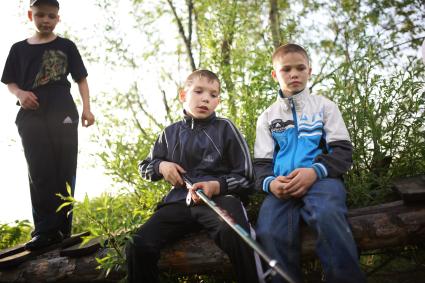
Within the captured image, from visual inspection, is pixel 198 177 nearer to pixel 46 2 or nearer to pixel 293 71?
pixel 293 71

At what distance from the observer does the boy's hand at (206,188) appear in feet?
8.80

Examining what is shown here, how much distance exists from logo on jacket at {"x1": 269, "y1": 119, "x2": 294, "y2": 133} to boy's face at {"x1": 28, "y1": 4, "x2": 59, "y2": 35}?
2472 mm

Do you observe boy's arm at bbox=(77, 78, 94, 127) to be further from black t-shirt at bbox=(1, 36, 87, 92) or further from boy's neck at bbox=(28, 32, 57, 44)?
boy's neck at bbox=(28, 32, 57, 44)

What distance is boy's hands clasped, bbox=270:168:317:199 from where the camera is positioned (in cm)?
255

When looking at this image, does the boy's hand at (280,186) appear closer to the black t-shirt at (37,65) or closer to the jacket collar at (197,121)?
the jacket collar at (197,121)

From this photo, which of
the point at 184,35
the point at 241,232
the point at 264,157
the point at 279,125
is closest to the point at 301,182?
the point at 264,157

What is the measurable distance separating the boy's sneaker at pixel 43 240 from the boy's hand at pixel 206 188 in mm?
1804

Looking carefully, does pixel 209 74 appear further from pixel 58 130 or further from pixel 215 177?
pixel 58 130

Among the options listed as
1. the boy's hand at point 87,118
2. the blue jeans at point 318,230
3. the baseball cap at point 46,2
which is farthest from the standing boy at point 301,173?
the baseball cap at point 46,2

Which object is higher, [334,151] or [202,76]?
[202,76]

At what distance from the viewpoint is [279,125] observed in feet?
9.80

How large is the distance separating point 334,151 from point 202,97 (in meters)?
1.08

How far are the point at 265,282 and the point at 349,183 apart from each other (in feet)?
4.01

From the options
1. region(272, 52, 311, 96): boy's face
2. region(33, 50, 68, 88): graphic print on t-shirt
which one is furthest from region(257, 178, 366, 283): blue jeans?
region(33, 50, 68, 88): graphic print on t-shirt
